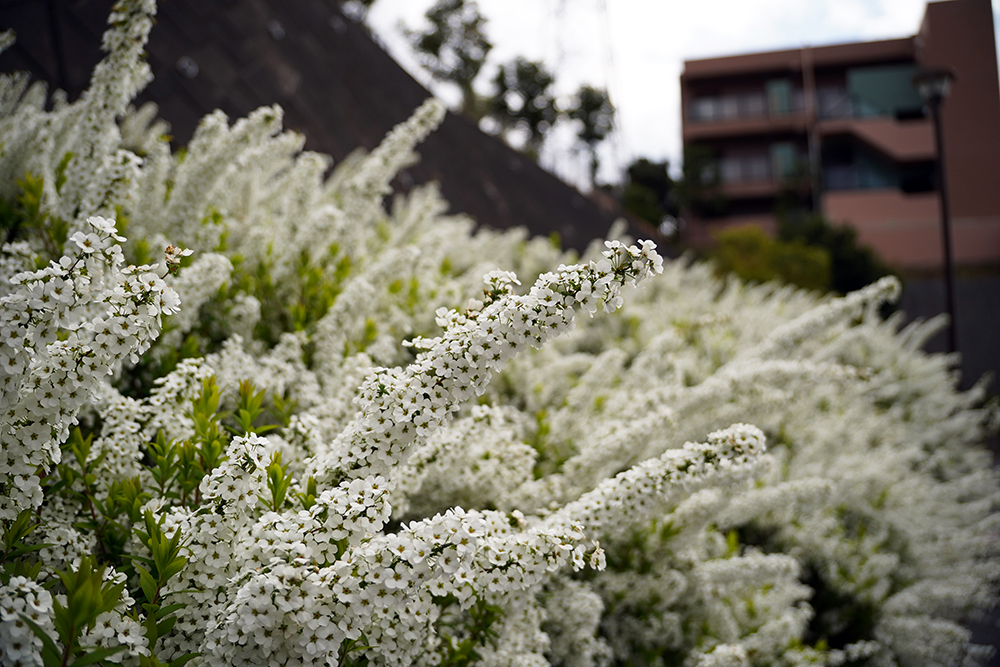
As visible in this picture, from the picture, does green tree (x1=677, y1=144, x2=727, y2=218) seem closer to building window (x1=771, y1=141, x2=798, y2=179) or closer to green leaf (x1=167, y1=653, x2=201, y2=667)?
building window (x1=771, y1=141, x2=798, y2=179)

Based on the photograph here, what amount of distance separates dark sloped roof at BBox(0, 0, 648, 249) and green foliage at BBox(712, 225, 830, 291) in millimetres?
9888

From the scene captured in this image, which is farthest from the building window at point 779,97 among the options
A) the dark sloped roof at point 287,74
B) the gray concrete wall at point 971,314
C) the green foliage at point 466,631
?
→ the green foliage at point 466,631

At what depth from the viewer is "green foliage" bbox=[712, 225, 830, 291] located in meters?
19.4

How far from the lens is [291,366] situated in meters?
3.12

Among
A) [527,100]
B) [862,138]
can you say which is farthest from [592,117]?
[862,138]

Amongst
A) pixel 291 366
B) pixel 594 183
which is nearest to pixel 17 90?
pixel 291 366

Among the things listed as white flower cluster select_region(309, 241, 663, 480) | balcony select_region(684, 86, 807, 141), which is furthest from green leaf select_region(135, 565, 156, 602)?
balcony select_region(684, 86, 807, 141)

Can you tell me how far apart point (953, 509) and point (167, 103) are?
7675 millimetres

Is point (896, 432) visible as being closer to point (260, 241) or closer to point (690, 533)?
point (690, 533)

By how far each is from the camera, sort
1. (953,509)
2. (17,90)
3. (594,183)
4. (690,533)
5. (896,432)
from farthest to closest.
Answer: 1. (594,183)
2. (896,432)
3. (953,509)
4. (17,90)
5. (690,533)

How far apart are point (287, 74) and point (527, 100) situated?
24.7m

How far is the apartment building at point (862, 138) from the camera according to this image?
1110 inches

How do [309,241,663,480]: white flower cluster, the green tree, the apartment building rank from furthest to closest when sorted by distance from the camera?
the green tree → the apartment building → [309,241,663,480]: white flower cluster

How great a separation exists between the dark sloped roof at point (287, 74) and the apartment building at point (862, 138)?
2338 cm
